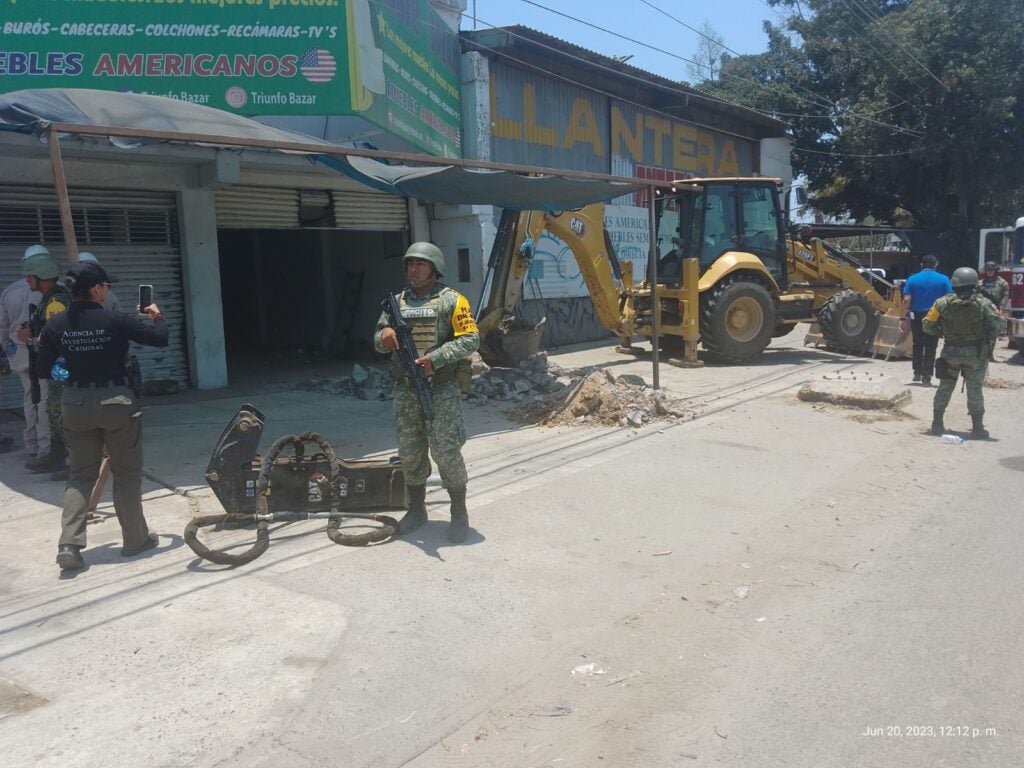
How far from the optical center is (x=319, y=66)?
1191cm

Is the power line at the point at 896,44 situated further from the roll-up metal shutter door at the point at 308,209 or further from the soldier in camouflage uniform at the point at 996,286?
the roll-up metal shutter door at the point at 308,209

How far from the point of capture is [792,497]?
21.4ft

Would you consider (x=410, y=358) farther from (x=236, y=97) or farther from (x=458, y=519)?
(x=236, y=97)

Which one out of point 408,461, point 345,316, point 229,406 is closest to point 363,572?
point 408,461

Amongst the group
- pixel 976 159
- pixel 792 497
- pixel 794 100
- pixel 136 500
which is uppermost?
pixel 794 100

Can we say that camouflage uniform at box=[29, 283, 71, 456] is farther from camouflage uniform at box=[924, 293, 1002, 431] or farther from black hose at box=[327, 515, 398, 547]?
camouflage uniform at box=[924, 293, 1002, 431]

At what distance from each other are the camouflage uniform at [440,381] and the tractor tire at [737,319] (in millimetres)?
8467

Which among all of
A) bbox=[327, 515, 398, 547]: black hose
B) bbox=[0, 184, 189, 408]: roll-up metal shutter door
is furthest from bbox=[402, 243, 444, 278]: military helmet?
bbox=[0, 184, 189, 408]: roll-up metal shutter door

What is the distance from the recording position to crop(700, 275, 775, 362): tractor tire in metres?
13.0

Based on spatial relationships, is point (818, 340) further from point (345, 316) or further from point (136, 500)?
point (136, 500)

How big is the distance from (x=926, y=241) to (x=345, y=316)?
2106 cm

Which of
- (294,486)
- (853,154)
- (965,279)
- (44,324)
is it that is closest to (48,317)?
(44,324)

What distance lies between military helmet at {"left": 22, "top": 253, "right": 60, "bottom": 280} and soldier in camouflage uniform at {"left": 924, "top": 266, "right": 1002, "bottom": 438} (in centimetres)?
825

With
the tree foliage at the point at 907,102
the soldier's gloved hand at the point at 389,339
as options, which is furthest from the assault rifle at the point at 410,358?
the tree foliage at the point at 907,102
